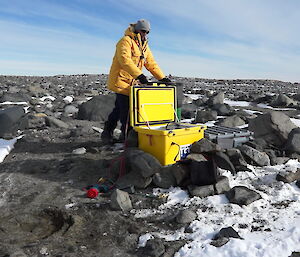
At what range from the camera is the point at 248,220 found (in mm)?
2902

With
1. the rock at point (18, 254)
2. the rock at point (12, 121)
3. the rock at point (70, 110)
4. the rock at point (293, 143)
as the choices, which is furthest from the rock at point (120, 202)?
the rock at point (70, 110)

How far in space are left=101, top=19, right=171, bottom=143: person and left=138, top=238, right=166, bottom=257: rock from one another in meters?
2.24

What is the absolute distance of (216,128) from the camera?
17.1ft

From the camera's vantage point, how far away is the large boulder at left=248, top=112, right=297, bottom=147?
5211 millimetres

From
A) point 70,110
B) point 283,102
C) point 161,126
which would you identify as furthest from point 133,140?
point 283,102

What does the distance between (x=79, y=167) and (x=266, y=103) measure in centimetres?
1021

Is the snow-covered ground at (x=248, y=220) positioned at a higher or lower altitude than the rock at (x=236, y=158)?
lower

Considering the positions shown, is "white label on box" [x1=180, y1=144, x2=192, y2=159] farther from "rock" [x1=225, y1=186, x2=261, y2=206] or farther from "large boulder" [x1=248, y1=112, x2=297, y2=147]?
"large boulder" [x1=248, y1=112, x2=297, y2=147]

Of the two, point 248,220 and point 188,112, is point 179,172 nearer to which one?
point 248,220

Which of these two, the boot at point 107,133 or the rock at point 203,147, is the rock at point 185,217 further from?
the boot at point 107,133

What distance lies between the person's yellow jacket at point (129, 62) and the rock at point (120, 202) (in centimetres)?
179

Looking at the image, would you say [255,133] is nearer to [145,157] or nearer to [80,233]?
[145,157]

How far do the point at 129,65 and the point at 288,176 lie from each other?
244 centimetres

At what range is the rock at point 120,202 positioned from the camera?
3258mm
